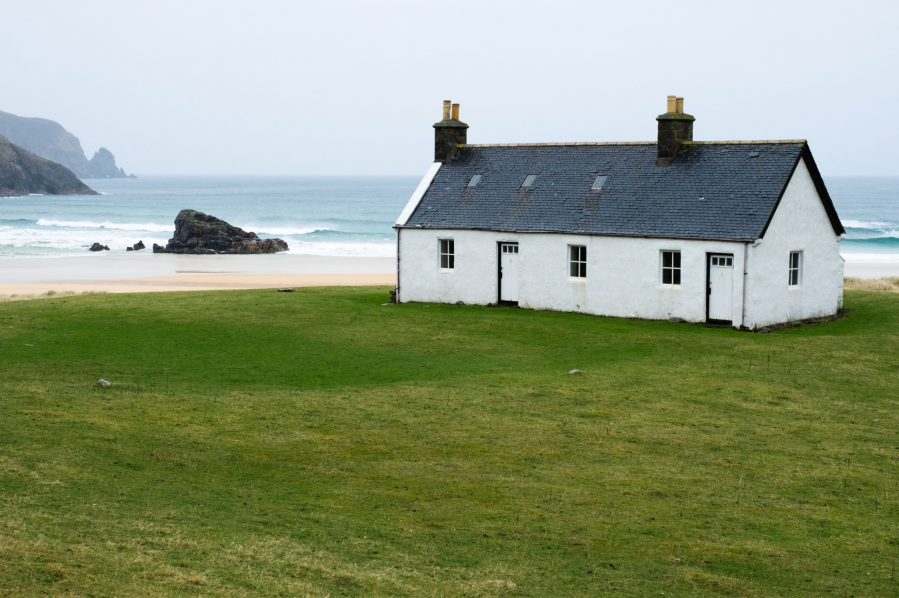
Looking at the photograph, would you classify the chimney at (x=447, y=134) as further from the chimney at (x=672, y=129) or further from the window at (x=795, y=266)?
the window at (x=795, y=266)

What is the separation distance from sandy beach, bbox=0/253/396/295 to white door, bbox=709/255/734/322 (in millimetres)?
25241

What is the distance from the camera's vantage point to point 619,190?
3019 centimetres

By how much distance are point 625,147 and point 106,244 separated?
62159mm

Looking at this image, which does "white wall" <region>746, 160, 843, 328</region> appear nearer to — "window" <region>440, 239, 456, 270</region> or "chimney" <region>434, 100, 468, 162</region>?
"window" <region>440, 239, 456, 270</region>

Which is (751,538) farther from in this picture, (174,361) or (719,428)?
(174,361)

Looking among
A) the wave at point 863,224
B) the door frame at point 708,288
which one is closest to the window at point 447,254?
the door frame at point 708,288

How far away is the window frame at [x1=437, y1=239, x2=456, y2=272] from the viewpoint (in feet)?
105

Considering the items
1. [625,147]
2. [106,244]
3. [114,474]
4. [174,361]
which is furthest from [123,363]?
[106,244]

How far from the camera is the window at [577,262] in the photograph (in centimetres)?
2961

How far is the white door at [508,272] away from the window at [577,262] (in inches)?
74.0

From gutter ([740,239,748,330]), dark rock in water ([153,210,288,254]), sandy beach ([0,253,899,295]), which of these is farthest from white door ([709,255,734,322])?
dark rock in water ([153,210,288,254])

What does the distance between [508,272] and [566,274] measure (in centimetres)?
210

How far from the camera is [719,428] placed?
1596 centimetres

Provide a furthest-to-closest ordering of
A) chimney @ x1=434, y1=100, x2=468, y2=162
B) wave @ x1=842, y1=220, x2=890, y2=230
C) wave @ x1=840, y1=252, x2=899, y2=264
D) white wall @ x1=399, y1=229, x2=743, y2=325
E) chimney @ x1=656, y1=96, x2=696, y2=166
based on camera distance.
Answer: wave @ x1=842, y1=220, x2=890, y2=230 → wave @ x1=840, y1=252, x2=899, y2=264 → chimney @ x1=434, y1=100, x2=468, y2=162 → chimney @ x1=656, y1=96, x2=696, y2=166 → white wall @ x1=399, y1=229, x2=743, y2=325
